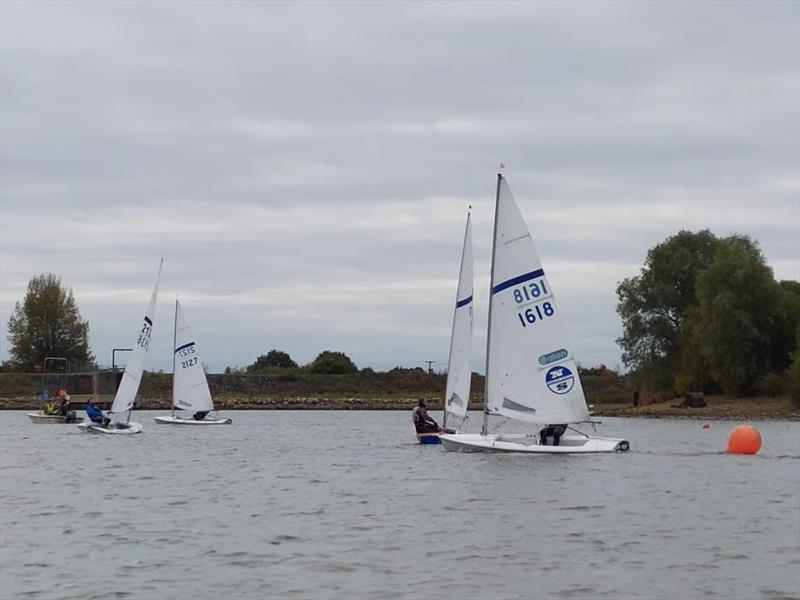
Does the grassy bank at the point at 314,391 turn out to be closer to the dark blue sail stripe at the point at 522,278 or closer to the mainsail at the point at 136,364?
the mainsail at the point at 136,364

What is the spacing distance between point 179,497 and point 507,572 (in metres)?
12.9

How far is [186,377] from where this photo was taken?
64625 millimetres

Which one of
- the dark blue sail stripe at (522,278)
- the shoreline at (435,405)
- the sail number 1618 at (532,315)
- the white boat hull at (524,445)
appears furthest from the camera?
the shoreline at (435,405)

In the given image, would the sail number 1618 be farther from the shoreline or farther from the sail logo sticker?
the shoreline

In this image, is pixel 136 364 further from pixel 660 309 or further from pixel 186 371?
pixel 660 309

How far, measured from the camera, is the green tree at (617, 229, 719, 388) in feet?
284

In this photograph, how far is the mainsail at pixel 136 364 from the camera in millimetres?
57250

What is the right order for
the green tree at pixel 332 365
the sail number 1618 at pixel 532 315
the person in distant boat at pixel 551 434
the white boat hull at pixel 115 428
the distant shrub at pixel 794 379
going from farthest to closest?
the green tree at pixel 332 365 → the distant shrub at pixel 794 379 → the white boat hull at pixel 115 428 → the sail number 1618 at pixel 532 315 → the person in distant boat at pixel 551 434

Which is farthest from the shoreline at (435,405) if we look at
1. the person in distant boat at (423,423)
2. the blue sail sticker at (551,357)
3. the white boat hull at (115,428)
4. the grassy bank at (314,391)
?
the blue sail sticker at (551,357)

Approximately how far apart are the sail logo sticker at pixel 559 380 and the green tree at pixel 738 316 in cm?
4290

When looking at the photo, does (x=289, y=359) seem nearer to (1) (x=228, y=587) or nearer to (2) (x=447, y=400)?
(2) (x=447, y=400)

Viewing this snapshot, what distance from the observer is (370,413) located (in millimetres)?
93250

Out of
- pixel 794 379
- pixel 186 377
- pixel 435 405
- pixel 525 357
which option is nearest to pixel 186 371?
pixel 186 377

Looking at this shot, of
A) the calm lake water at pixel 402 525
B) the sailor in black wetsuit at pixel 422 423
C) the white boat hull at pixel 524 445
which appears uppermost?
the sailor in black wetsuit at pixel 422 423
